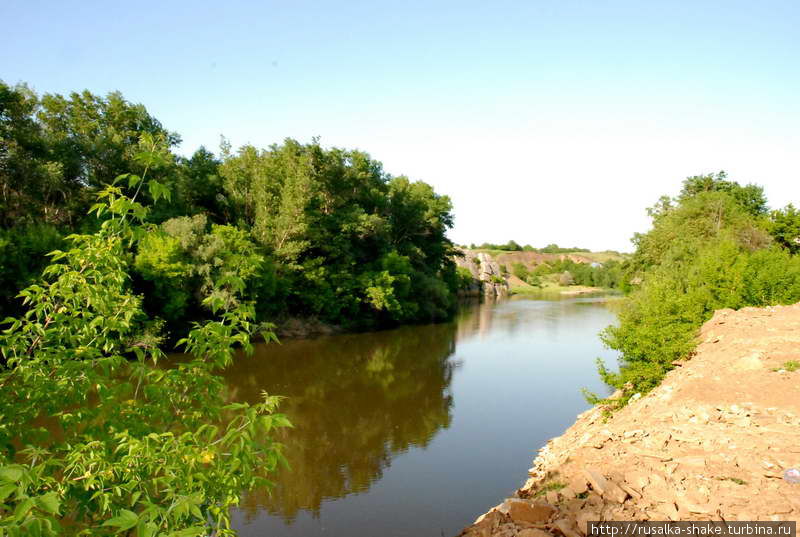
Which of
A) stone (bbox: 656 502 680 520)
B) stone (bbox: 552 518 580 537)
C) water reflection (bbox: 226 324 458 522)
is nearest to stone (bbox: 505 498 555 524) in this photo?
stone (bbox: 552 518 580 537)

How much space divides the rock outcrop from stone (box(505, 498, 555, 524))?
221 ft

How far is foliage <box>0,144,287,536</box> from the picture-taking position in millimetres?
2941

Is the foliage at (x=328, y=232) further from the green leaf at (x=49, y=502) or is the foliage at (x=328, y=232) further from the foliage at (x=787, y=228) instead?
the green leaf at (x=49, y=502)

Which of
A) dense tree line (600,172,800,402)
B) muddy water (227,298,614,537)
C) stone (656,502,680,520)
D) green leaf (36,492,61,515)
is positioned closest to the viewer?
green leaf (36,492,61,515)

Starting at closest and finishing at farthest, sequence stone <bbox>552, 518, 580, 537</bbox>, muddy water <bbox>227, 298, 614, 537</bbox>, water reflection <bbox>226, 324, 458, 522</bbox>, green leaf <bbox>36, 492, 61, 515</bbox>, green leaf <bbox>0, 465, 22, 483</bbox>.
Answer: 1. green leaf <bbox>36, 492, 61, 515</bbox>
2. green leaf <bbox>0, 465, 22, 483</bbox>
3. stone <bbox>552, 518, 580, 537</bbox>
4. muddy water <bbox>227, 298, 614, 537</bbox>
5. water reflection <bbox>226, 324, 458, 522</bbox>

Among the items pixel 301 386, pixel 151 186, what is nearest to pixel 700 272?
pixel 301 386

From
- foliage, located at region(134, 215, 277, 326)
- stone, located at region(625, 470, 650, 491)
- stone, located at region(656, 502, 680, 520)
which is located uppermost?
foliage, located at region(134, 215, 277, 326)

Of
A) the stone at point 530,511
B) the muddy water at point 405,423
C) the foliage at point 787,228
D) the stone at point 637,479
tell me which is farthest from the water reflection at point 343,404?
the foliage at point 787,228

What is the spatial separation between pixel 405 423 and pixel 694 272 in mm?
16794

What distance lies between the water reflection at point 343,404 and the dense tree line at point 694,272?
6.09 metres

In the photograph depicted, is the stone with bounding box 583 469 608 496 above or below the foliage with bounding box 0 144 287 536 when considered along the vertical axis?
below

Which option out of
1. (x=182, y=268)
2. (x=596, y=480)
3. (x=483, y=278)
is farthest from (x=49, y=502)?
(x=483, y=278)

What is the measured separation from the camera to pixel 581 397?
17688mm

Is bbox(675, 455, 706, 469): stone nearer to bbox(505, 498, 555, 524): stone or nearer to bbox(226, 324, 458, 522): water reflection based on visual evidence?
bbox(505, 498, 555, 524): stone
